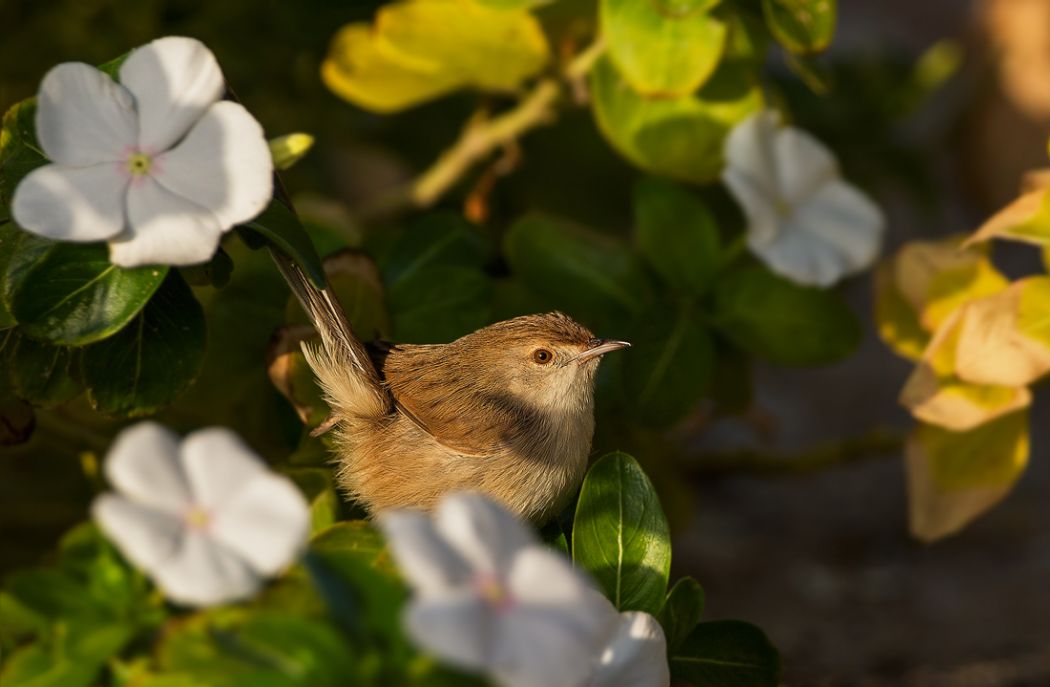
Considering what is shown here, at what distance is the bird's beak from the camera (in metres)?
1.63

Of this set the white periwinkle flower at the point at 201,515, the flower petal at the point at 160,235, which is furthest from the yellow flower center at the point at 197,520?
the flower petal at the point at 160,235

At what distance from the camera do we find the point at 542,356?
168cm

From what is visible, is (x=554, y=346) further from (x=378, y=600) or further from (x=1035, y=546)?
(x=1035, y=546)

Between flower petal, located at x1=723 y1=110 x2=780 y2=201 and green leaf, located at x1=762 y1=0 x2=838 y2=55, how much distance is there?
0.18m

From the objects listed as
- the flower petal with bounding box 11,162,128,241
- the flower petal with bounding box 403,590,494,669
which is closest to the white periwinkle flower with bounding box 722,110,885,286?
the flower petal with bounding box 11,162,128,241

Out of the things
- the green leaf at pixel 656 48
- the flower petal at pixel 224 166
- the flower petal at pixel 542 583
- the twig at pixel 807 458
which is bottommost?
the twig at pixel 807 458

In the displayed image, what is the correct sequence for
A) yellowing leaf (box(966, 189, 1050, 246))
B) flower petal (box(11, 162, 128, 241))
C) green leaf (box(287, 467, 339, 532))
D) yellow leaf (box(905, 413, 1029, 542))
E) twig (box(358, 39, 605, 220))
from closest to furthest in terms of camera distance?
flower petal (box(11, 162, 128, 241)) → green leaf (box(287, 467, 339, 532)) → yellowing leaf (box(966, 189, 1050, 246)) → yellow leaf (box(905, 413, 1029, 542)) → twig (box(358, 39, 605, 220))

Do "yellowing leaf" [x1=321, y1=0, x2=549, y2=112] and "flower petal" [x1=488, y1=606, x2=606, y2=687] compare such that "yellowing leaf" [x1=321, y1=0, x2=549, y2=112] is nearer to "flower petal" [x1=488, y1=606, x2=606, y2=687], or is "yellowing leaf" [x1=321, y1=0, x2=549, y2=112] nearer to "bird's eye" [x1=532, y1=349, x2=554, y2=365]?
"bird's eye" [x1=532, y1=349, x2=554, y2=365]

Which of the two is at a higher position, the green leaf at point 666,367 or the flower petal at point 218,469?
the flower petal at point 218,469

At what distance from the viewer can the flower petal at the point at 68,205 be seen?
1.06 m

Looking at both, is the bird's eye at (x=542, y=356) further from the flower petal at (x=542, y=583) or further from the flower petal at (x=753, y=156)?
the flower petal at (x=542, y=583)

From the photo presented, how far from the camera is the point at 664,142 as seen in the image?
1.85m

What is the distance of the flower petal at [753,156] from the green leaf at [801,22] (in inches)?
7.3

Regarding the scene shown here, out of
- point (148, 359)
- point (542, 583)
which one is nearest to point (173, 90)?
point (148, 359)
